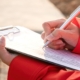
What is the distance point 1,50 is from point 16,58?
5 cm

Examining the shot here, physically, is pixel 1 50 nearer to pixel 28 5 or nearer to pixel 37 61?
pixel 37 61

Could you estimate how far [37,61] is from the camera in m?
0.67

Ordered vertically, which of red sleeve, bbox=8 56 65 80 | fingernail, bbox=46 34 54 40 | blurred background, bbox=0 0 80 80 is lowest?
blurred background, bbox=0 0 80 80

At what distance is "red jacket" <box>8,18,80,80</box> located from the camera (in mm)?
633

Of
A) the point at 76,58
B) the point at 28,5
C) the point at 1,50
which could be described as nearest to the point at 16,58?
the point at 1,50

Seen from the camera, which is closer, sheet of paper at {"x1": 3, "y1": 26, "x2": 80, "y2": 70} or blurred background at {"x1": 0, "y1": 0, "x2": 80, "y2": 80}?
sheet of paper at {"x1": 3, "y1": 26, "x2": 80, "y2": 70}

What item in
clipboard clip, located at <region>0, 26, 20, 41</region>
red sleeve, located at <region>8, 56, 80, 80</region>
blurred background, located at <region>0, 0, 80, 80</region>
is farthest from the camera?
blurred background, located at <region>0, 0, 80, 80</region>

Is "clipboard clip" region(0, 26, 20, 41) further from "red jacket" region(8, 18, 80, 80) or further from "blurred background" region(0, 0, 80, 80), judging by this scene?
"blurred background" region(0, 0, 80, 80)

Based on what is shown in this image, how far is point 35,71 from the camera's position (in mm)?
641

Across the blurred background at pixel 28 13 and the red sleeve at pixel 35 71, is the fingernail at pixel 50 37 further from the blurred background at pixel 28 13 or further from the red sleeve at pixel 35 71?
the blurred background at pixel 28 13

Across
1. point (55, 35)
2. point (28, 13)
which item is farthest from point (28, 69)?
point (28, 13)

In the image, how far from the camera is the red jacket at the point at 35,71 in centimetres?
63

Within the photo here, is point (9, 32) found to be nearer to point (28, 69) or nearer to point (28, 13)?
point (28, 69)

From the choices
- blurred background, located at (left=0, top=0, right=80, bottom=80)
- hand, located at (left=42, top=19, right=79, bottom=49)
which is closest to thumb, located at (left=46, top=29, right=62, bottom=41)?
hand, located at (left=42, top=19, right=79, bottom=49)
